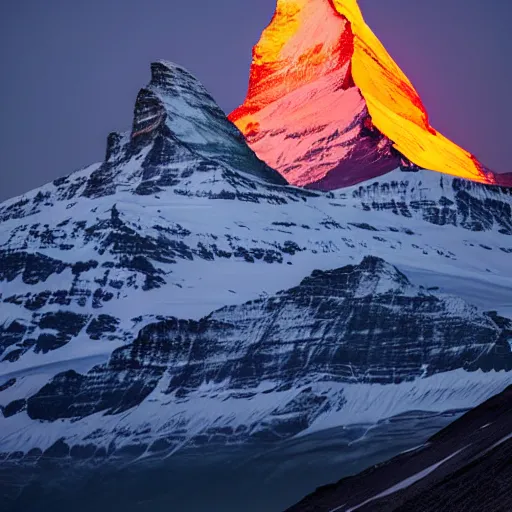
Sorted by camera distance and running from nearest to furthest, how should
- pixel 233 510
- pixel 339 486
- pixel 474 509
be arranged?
pixel 474 509
pixel 339 486
pixel 233 510

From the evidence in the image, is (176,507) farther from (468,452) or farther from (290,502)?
(468,452)

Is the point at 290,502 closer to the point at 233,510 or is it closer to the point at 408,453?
the point at 233,510

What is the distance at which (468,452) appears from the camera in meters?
30.8

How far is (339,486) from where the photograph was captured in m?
34.8

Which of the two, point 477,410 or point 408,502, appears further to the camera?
point 477,410

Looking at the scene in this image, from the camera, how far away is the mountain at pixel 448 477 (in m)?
27.4

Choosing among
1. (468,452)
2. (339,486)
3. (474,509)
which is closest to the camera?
(474,509)

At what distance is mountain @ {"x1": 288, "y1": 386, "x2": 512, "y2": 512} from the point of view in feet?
89.9

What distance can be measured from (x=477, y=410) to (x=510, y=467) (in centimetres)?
854

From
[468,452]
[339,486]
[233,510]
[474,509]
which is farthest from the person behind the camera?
[233,510]

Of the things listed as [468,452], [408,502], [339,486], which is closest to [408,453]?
[339,486]

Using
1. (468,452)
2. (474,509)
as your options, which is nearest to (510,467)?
(474,509)

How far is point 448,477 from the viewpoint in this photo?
28.6 metres

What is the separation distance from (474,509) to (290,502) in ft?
567
